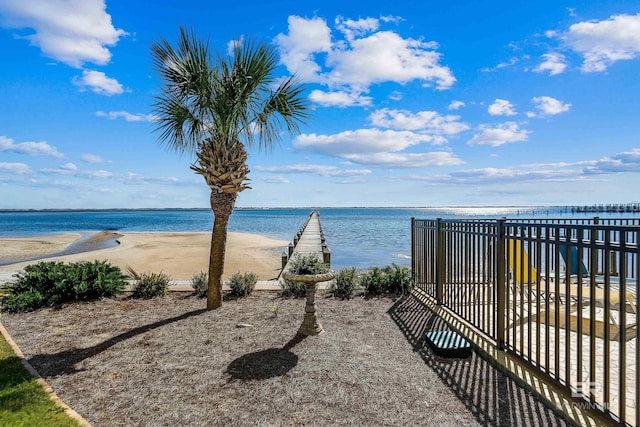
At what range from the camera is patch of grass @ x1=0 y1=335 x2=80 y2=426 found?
330 cm

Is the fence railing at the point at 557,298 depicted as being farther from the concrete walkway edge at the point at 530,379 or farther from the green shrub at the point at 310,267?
the green shrub at the point at 310,267

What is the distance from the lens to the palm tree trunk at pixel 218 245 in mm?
7047

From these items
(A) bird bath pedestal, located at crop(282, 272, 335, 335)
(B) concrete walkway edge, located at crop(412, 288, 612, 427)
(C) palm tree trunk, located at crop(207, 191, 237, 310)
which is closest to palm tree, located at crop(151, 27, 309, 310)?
(C) palm tree trunk, located at crop(207, 191, 237, 310)

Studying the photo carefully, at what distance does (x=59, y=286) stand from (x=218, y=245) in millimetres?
3192

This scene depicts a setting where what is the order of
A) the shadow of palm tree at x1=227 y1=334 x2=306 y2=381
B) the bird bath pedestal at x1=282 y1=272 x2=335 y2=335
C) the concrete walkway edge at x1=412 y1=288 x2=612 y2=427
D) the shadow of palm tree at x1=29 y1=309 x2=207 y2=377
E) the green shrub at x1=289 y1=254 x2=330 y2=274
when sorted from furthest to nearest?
the green shrub at x1=289 y1=254 x2=330 y2=274, the bird bath pedestal at x1=282 y1=272 x2=335 y2=335, the shadow of palm tree at x1=29 y1=309 x2=207 y2=377, the shadow of palm tree at x1=227 y1=334 x2=306 y2=381, the concrete walkway edge at x1=412 y1=288 x2=612 y2=427

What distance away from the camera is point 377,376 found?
4.13 metres

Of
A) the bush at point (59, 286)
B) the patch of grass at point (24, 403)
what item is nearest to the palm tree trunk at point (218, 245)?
the bush at point (59, 286)

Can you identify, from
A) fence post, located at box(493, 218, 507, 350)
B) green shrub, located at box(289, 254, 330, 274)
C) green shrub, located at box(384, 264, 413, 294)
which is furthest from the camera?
green shrub, located at box(384, 264, 413, 294)

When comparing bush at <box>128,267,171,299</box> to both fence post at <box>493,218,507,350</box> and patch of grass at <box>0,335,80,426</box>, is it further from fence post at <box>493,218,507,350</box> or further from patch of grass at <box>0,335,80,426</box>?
fence post at <box>493,218,507,350</box>

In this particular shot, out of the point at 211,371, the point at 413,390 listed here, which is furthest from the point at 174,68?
the point at 413,390

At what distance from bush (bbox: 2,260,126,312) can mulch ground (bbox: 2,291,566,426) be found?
1.21 ft

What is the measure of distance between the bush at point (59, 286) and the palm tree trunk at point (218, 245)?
2.31 meters

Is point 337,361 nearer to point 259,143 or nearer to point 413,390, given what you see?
point 413,390

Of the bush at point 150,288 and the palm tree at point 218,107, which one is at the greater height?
the palm tree at point 218,107
